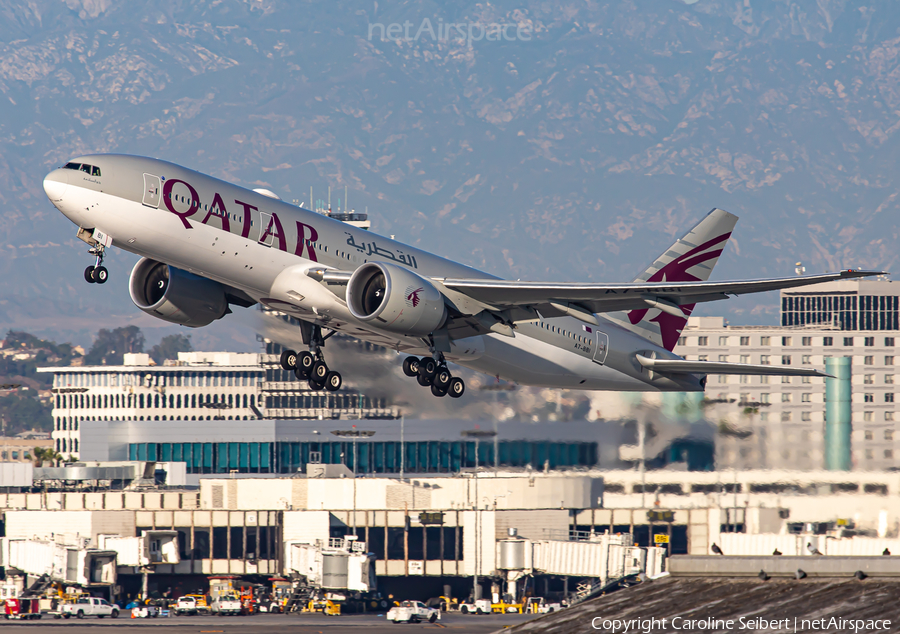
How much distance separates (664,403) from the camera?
155 ft

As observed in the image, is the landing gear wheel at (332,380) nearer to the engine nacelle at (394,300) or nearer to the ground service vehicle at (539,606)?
the engine nacelle at (394,300)

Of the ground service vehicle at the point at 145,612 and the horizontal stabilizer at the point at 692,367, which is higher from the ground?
the horizontal stabilizer at the point at 692,367

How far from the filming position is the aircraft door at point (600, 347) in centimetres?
4459

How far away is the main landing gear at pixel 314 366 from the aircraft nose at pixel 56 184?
9.97m

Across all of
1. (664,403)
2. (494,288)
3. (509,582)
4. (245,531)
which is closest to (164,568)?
(245,531)

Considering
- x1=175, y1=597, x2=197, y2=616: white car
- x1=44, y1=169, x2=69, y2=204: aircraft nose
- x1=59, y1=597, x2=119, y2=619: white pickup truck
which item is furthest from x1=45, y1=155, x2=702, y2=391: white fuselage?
x1=59, y1=597, x2=119, y2=619: white pickup truck

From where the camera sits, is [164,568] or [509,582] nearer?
[509,582]

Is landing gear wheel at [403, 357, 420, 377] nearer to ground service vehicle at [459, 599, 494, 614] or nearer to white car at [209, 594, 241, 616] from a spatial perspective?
ground service vehicle at [459, 599, 494, 614]

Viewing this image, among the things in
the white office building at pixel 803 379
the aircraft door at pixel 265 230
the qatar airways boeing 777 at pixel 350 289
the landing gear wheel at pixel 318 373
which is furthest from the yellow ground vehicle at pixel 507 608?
the aircraft door at pixel 265 230

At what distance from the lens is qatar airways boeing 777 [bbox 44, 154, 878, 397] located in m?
36.2

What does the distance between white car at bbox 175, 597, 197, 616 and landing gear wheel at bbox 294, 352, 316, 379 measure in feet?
97.9

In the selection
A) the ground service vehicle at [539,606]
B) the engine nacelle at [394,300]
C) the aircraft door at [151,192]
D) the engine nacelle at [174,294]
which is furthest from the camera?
the ground service vehicle at [539,606]

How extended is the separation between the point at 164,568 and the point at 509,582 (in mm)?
19867

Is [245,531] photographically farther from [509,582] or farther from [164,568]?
[509,582]
